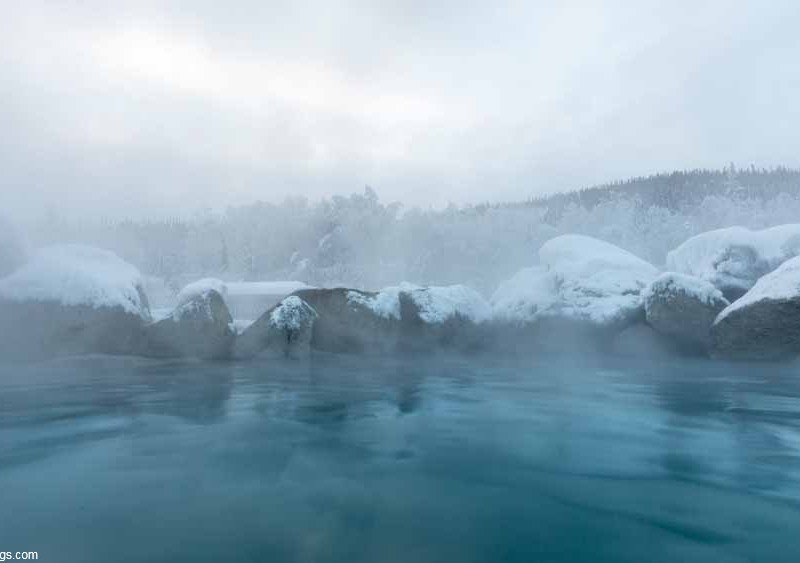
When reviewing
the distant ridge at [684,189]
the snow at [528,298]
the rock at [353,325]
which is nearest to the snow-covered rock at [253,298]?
the rock at [353,325]

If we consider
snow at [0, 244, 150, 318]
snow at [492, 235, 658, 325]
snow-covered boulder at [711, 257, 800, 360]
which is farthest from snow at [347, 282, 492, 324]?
snow-covered boulder at [711, 257, 800, 360]

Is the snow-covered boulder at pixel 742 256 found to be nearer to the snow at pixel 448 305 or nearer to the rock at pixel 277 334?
the snow at pixel 448 305

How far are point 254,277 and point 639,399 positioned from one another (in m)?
47.2

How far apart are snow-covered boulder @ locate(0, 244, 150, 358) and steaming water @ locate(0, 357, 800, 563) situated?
4723 mm

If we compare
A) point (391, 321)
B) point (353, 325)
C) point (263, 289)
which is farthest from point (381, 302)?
point (263, 289)

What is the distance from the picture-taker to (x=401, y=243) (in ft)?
151

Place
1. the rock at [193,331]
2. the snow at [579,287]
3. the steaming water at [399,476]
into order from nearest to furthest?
the steaming water at [399,476], the rock at [193,331], the snow at [579,287]

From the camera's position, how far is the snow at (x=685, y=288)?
12477 mm

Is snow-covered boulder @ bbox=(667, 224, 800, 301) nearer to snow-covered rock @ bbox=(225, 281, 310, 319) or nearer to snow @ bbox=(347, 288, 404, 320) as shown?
snow @ bbox=(347, 288, 404, 320)

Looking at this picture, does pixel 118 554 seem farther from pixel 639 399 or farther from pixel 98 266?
pixel 98 266

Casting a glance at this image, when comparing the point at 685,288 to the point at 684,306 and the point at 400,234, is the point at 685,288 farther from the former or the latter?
the point at 400,234

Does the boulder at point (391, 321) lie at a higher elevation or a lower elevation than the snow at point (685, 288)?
lower

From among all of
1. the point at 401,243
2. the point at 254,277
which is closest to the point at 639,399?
the point at 401,243

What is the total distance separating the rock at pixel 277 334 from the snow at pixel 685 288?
895cm
